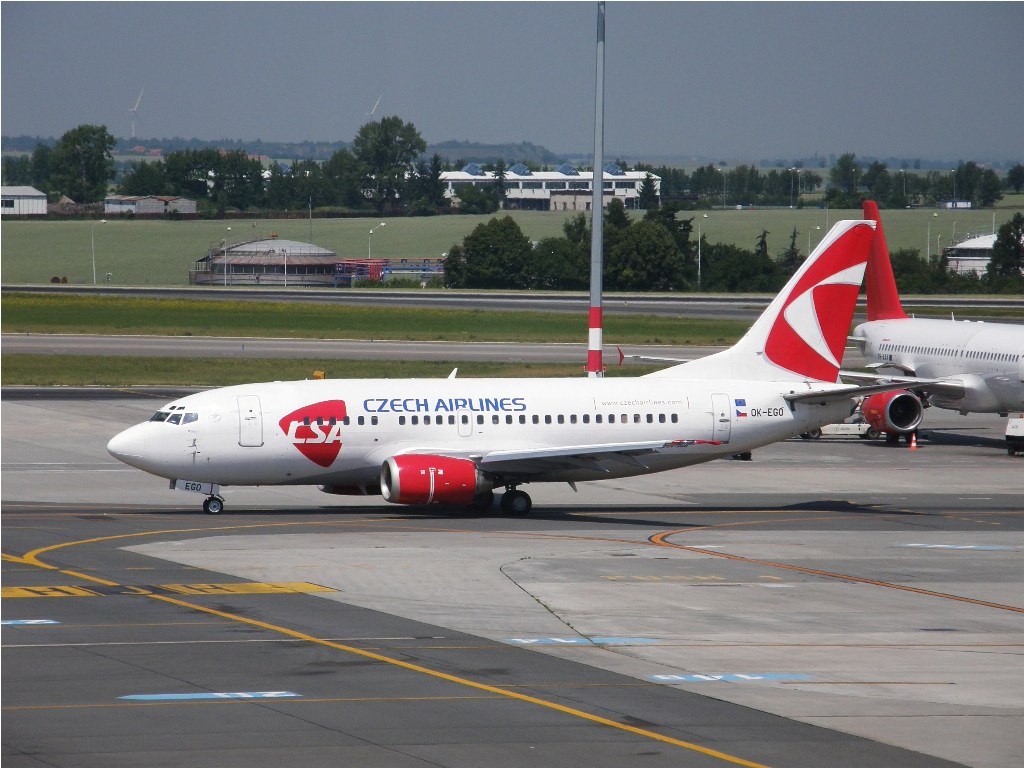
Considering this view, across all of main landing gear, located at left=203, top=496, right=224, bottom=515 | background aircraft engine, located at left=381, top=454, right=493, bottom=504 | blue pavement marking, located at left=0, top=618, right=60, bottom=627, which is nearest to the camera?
blue pavement marking, located at left=0, top=618, right=60, bottom=627

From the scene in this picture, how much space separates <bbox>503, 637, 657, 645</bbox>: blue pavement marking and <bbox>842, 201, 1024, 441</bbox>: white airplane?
110 ft

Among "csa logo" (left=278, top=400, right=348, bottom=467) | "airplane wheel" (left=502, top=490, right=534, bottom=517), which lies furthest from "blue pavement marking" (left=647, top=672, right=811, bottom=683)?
"csa logo" (left=278, top=400, right=348, bottom=467)

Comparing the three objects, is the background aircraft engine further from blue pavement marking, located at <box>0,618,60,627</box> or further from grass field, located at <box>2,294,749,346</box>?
grass field, located at <box>2,294,749,346</box>

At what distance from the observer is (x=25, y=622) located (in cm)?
2775

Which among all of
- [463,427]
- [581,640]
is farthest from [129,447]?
[581,640]

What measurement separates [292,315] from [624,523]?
315 ft

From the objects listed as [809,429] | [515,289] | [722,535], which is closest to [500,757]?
[722,535]

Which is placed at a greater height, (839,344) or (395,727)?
(839,344)

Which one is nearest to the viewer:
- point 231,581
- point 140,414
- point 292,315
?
point 231,581

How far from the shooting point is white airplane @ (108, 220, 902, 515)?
4303cm

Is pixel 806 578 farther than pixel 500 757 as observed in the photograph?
Yes

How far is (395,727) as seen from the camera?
68.0 ft

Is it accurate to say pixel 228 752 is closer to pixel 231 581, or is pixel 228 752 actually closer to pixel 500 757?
pixel 500 757

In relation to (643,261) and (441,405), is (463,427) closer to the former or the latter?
(441,405)
